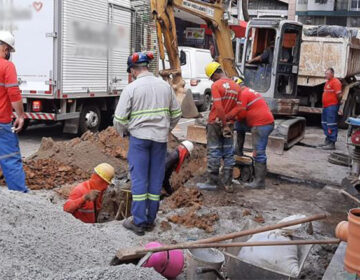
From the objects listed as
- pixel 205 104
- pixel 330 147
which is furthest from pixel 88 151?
pixel 205 104

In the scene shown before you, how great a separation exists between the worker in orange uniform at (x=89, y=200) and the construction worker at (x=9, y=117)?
3.09 ft

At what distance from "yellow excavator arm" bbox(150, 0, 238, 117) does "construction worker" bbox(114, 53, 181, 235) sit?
11.8 feet

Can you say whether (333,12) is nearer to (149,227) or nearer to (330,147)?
(330,147)

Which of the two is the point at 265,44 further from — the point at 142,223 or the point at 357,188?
the point at 142,223

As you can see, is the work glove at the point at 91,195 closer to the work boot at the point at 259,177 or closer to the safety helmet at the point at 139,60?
the safety helmet at the point at 139,60

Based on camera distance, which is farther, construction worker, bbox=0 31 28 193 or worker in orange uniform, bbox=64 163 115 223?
construction worker, bbox=0 31 28 193

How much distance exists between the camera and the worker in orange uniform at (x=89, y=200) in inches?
203

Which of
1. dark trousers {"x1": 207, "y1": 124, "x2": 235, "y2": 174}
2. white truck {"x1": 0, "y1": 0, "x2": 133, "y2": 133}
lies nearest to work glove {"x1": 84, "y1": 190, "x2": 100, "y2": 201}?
dark trousers {"x1": 207, "y1": 124, "x2": 235, "y2": 174}

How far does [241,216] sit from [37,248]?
273 cm

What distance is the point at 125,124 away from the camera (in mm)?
4824

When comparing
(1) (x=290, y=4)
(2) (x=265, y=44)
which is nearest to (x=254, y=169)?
(2) (x=265, y=44)

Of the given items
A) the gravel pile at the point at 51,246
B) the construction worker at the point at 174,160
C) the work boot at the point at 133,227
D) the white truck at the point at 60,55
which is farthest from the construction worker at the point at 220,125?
the white truck at the point at 60,55

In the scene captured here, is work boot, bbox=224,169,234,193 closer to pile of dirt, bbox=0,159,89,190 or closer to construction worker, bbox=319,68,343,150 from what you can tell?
pile of dirt, bbox=0,159,89,190

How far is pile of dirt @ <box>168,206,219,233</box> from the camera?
5171 millimetres
